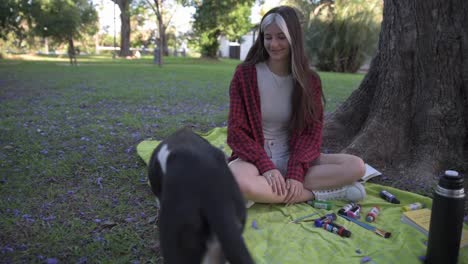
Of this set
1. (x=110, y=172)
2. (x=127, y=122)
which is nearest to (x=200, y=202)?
(x=110, y=172)

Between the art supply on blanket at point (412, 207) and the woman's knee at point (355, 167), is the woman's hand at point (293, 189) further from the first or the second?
the art supply on blanket at point (412, 207)

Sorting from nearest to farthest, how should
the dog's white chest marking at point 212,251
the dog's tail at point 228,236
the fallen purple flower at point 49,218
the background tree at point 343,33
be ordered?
the dog's tail at point 228,236, the dog's white chest marking at point 212,251, the fallen purple flower at point 49,218, the background tree at point 343,33

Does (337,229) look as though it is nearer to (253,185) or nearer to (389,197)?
(253,185)

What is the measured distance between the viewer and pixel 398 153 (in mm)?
3768

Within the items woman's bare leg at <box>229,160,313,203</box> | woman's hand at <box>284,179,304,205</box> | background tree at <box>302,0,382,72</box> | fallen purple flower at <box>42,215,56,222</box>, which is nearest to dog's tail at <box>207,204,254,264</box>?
woman's bare leg at <box>229,160,313,203</box>

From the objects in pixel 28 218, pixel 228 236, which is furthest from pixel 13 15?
pixel 228 236

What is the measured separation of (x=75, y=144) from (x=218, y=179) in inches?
145

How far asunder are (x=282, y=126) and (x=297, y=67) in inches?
21.0

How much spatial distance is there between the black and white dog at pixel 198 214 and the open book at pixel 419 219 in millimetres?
1623

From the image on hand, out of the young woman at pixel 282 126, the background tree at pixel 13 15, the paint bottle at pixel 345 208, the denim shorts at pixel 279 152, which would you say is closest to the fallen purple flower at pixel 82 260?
the young woman at pixel 282 126

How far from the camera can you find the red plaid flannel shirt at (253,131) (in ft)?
9.60

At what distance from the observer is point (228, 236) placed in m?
1.42

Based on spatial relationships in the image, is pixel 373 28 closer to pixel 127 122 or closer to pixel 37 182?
pixel 127 122

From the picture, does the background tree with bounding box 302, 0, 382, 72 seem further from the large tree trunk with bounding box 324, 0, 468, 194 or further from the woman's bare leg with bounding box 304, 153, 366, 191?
the woman's bare leg with bounding box 304, 153, 366, 191
